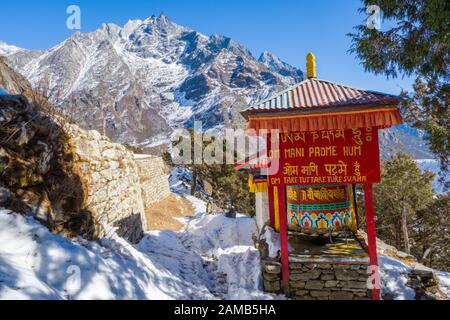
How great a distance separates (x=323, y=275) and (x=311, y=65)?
5.67m

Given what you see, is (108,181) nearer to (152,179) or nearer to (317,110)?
(317,110)

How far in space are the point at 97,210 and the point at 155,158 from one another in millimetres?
16284

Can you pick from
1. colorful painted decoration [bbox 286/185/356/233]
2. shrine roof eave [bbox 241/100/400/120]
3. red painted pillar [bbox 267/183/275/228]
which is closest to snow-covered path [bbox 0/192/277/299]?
red painted pillar [bbox 267/183/275/228]

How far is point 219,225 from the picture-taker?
53.3 ft

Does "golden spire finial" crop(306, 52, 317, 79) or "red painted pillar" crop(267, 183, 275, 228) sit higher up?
"golden spire finial" crop(306, 52, 317, 79)

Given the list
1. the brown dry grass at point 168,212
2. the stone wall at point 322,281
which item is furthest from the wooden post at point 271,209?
the brown dry grass at point 168,212

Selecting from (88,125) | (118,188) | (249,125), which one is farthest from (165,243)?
(249,125)

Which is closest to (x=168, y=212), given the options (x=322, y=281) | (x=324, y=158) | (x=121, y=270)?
(x=322, y=281)

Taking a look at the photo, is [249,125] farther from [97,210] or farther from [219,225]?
[219,225]

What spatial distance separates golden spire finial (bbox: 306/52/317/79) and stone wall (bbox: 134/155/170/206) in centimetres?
1318

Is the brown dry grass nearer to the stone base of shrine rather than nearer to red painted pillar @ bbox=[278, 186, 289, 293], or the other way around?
the stone base of shrine

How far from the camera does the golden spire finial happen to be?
7781 millimetres

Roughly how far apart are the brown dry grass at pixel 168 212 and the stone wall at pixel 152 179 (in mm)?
560

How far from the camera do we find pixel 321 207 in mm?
8086
